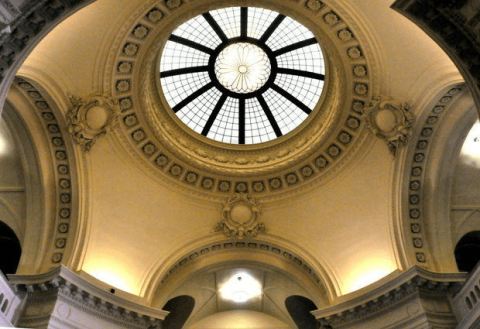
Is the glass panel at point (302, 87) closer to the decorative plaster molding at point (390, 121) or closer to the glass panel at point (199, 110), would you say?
the glass panel at point (199, 110)

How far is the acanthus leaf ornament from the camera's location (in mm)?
14133

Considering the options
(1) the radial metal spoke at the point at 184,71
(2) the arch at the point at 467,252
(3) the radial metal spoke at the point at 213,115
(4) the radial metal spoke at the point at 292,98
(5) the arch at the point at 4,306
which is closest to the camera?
(5) the arch at the point at 4,306

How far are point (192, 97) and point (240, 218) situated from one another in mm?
4120

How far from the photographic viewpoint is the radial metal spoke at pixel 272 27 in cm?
1385

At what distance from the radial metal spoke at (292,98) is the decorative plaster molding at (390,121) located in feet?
8.45

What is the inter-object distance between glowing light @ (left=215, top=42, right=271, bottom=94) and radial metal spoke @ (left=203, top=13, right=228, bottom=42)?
1.47ft

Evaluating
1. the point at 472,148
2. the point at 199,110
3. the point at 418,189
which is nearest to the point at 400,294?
the point at 418,189

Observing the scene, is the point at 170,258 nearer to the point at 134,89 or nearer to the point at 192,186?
the point at 192,186

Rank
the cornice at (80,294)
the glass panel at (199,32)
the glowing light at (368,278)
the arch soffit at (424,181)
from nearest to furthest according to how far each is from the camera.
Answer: the cornice at (80,294) < the arch soffit at (424,181) < the glowing light at (368,278) < the glass panel at (199,32)

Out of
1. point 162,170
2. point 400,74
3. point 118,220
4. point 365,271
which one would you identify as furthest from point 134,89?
point 365,271

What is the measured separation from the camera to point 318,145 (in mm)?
13938

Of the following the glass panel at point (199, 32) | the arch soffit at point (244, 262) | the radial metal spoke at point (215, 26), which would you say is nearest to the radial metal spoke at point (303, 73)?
the radial metal spoke at point (215, 26)

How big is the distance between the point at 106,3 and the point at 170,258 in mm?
6986

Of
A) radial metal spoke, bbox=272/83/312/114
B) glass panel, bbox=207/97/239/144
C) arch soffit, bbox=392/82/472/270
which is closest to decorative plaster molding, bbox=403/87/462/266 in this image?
arch soffit, bbox=392/82/472/270
